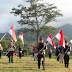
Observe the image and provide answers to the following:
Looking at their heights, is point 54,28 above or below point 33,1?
below

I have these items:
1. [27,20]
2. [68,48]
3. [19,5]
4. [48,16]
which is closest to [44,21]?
[48,16]

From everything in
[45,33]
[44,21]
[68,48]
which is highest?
[44,21]

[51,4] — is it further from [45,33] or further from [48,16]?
[45,33]

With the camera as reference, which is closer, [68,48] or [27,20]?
[68,48]

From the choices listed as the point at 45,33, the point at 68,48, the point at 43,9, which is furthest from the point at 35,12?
the point at 68,48

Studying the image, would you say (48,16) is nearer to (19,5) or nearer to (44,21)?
(44,21)

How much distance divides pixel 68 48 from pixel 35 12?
21050 mm

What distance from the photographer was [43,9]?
3366 centimetres

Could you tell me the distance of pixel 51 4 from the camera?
1331 inches

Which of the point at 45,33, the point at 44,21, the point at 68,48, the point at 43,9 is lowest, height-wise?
the point at 68,48

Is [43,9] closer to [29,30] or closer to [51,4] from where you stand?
[51,4]

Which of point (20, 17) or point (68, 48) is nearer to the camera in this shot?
point (68, 48)

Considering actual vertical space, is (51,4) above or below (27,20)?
above

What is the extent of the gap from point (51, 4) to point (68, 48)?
2204 centimetres
